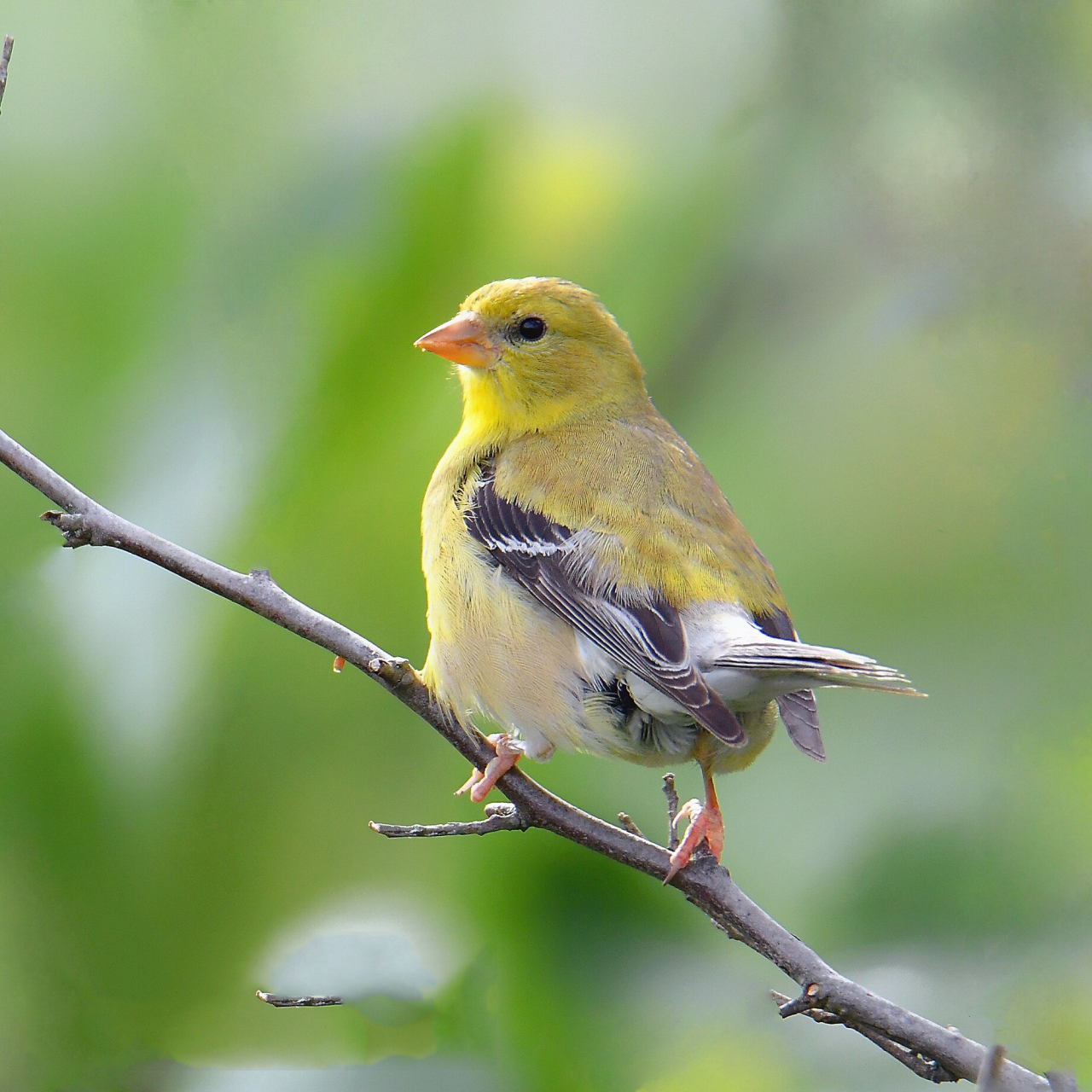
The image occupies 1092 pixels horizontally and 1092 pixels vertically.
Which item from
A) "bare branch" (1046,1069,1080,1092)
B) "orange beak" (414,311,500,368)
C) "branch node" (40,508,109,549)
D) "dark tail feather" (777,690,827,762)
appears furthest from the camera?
"orange beak" (414,311,500,368)

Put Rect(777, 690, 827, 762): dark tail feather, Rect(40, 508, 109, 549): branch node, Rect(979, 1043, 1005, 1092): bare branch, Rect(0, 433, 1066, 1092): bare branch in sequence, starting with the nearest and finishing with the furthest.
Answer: Rect(979, 1043, 1005, 1092): bare branch → Rect(0, 433, 1066, 1092): bare branch → Rect(40, 508, 109, 549): branch node → Rect(777, 690, 827, 762): dark tail feather

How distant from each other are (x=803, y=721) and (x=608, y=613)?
39 cm

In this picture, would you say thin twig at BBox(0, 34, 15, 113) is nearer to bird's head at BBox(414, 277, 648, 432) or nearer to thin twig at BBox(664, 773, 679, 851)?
bird's head at BBox(414, 277, 648, 432)

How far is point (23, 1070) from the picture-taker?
6.77ft

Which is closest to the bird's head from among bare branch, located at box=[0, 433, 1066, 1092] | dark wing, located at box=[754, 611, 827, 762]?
dark wing, located at box=[754, 611, 827, 762]

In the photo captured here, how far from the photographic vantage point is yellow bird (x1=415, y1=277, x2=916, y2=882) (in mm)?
1631

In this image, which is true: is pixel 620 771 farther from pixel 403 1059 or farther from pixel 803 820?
pixel 403 1059

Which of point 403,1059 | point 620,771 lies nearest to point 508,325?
point 620,771

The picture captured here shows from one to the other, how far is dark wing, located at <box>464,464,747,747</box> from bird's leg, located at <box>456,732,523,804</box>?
0.24 meters

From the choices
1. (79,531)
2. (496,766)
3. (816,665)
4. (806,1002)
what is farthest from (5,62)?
(806,1002)

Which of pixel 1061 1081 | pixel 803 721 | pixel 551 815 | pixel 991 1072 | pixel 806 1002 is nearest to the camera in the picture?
pixel 991 1072

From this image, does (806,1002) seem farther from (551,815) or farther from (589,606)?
(589,606)

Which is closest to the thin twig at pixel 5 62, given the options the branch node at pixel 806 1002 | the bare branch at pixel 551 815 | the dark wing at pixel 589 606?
the bare branch at pixel 551 815

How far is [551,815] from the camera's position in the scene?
5.01 feet
